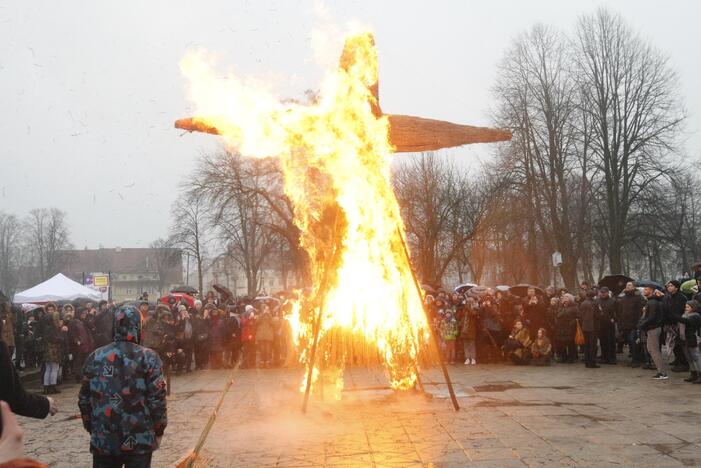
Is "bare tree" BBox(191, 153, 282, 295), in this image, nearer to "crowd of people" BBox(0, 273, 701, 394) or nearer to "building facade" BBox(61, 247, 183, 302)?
"crowd of people" BBox(0, 273, 701, 394)

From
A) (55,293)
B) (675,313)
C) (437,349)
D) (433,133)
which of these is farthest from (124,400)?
(55,293)

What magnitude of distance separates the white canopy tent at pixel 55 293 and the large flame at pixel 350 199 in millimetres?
15649

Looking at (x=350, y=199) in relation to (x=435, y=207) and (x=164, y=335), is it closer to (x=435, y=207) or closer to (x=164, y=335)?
(x=164, y=335)

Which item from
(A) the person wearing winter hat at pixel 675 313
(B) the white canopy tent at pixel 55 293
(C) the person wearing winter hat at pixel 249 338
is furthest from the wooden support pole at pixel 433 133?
(B) the white canopy tent at pixel 55 293

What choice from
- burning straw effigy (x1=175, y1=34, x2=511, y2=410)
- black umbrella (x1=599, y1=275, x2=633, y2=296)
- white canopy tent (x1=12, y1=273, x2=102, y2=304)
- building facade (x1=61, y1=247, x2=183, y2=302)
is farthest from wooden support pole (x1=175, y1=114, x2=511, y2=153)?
building facade (x1=61, y1=247, x2=183, y2=302)

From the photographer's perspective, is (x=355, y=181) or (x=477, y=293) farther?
(x=477, y=293)

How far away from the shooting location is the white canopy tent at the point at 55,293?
21.9 m

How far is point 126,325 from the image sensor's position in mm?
4273

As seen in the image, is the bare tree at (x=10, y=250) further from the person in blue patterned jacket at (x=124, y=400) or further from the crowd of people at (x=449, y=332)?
the person in blue patterned jacket at (x=124, y=400)

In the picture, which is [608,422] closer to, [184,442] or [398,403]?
[398,403]

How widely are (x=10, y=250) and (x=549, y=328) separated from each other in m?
70.5

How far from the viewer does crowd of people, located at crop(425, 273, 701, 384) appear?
1419cm

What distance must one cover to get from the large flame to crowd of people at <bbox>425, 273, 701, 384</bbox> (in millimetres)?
6042

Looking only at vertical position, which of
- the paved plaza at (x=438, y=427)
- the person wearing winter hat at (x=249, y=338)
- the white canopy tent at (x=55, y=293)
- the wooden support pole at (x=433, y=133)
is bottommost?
the paved plaza at (x=438, y=427)
